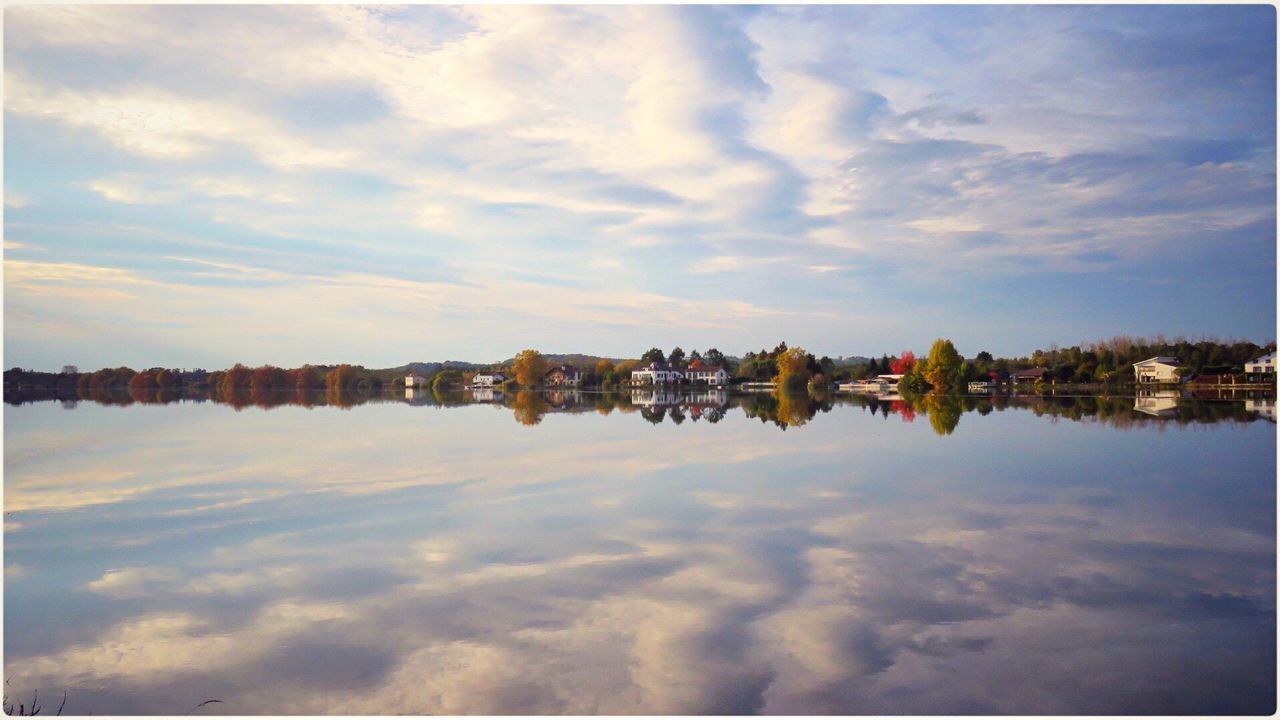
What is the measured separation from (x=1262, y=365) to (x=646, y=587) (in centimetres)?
6100

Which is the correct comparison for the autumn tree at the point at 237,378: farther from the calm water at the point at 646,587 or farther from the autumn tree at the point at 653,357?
the calm water at the point at 646,587

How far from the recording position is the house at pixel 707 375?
323 feet

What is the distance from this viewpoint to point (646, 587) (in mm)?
6469

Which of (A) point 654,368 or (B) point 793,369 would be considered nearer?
(B) point 793,369

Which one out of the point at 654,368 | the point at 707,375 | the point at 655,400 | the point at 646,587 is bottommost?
the point at 646,587

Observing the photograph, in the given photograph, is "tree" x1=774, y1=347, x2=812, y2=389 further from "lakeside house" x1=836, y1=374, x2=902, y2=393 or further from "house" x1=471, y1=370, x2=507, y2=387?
"house" x1=471, y1=370, x2=507, y2=387

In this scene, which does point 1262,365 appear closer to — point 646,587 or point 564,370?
point 646,587

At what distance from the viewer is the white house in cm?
5066

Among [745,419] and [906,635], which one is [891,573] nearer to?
[906,635]

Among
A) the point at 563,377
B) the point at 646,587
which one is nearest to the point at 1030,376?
the point at 563,377

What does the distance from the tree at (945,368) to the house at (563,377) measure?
43094mm

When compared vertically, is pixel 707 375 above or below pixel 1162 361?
below

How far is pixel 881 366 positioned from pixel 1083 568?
78.5m

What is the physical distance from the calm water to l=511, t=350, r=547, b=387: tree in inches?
3161
